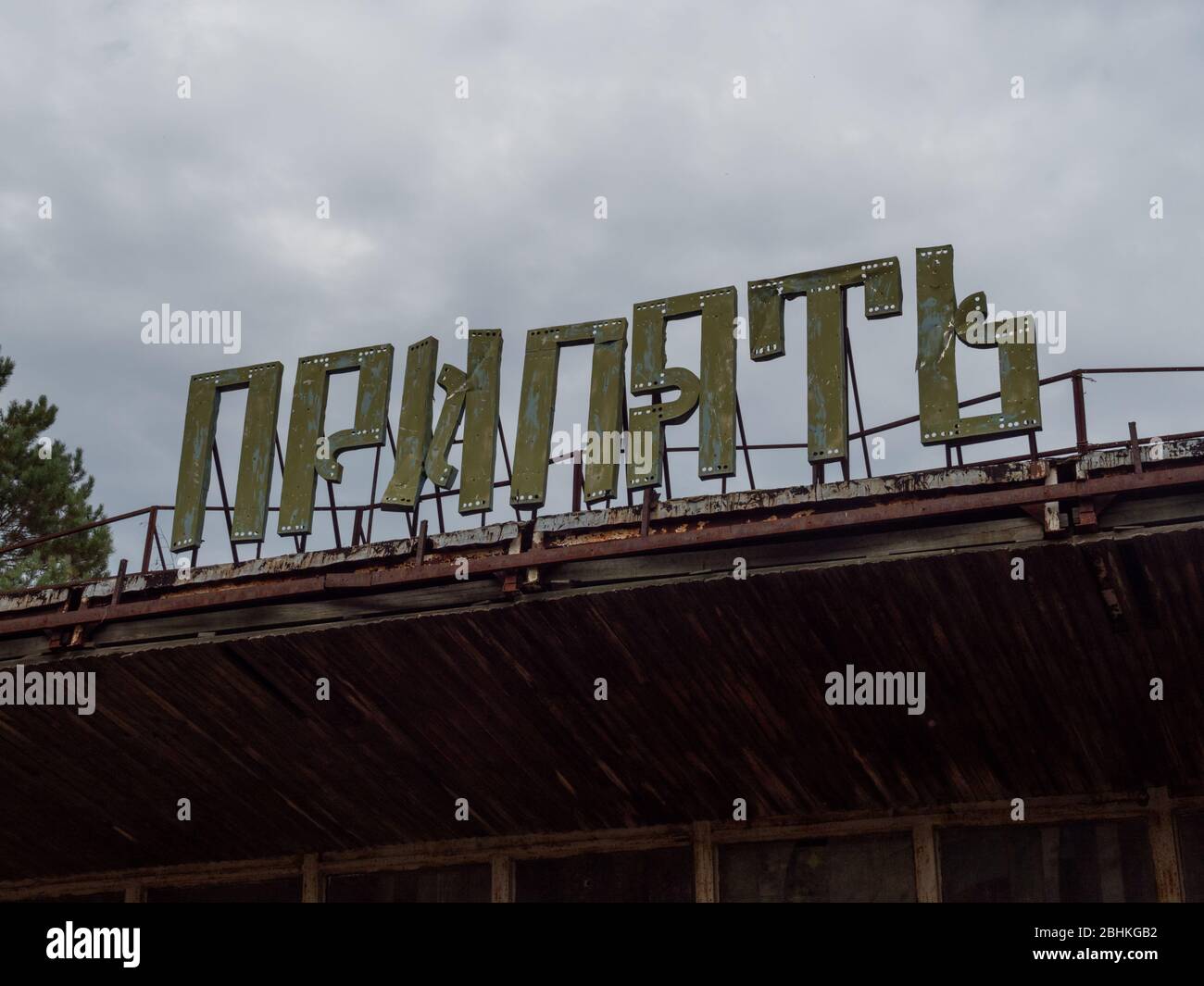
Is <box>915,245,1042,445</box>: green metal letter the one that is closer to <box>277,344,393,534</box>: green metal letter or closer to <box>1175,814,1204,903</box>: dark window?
<box>1175,814,1204,903</box>: dark window

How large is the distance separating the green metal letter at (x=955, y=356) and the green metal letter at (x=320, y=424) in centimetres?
561

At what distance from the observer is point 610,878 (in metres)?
15.0

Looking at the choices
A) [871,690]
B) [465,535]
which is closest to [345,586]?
[465,535]

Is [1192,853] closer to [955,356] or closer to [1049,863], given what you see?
[1049,863]

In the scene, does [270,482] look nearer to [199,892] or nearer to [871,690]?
[199,892]

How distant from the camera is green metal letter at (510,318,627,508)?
13703mm

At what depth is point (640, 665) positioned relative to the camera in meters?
12.8

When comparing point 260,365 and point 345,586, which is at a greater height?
point 260,365

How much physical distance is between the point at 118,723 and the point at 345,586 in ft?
11.0

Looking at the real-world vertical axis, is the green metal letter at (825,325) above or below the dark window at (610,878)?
above

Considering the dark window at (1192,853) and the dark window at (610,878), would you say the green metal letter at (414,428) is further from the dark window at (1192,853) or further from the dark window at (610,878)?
the dark window at (1192,853)

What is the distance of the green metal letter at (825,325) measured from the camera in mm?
13195

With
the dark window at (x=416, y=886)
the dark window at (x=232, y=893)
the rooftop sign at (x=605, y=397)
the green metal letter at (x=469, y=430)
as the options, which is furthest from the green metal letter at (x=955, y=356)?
the dark window at (x=232, y=893)

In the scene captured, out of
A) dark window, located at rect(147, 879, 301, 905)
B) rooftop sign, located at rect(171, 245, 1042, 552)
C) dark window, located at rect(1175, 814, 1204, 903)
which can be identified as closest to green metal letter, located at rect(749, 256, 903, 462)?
rooftop sign, located at rect(171, 245, 1042, 552)
